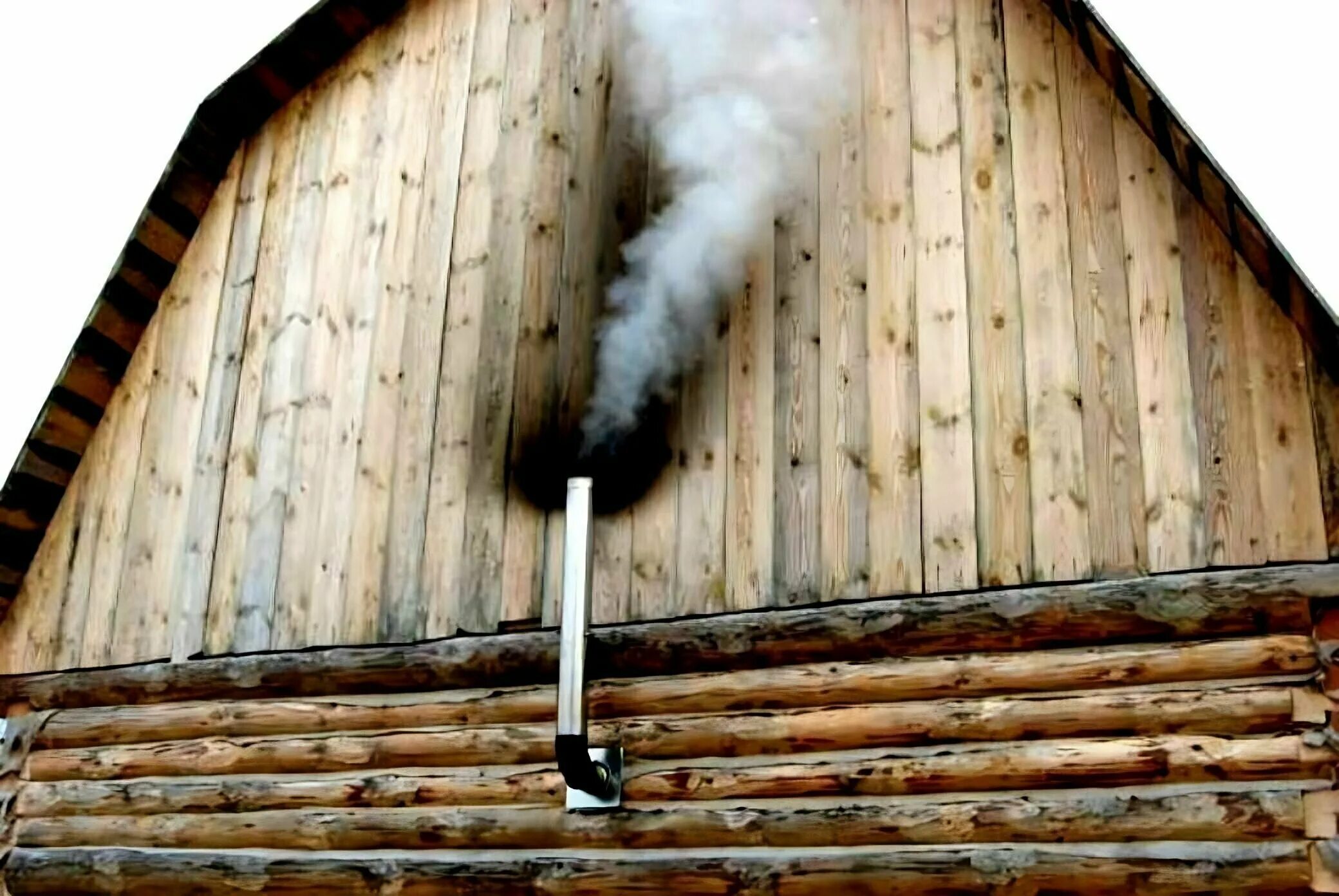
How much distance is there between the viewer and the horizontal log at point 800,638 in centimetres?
518

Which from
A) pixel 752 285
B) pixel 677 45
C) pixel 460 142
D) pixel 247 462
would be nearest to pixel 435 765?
pixel 247 462

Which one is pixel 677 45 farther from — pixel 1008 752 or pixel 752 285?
pixel 1008 752

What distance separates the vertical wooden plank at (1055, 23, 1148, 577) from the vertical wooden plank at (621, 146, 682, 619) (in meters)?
1.68

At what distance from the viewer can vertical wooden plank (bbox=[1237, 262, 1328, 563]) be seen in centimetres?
515

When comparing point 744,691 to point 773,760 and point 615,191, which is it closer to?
point 773,760

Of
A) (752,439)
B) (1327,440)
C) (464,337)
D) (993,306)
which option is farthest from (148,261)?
(1327,440)

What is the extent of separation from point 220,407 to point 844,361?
3.29m

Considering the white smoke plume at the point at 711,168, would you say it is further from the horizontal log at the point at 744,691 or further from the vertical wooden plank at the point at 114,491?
the vertical wooden plank at the point at 114,491

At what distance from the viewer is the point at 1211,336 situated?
5492 millimetres

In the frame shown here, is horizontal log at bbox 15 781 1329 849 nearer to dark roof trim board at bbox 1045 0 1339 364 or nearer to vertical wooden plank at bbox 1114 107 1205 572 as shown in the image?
vertical wooden plank at bbox 1114 107 1205 572

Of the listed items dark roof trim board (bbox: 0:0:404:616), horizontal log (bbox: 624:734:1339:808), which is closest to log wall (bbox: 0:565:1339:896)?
horizontal log (bbox: 624:734:1339:808)

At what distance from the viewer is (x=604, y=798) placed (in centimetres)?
592

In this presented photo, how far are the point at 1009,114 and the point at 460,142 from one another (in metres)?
2.73

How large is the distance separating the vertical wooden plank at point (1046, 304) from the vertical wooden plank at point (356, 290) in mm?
3037
